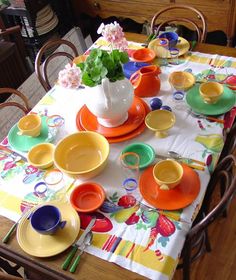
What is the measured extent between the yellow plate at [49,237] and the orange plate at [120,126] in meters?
0.36

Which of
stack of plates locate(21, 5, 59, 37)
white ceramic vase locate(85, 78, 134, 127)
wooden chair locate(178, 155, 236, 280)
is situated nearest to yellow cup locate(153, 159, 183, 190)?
wooden chair locate(178, 155, 236, 280)

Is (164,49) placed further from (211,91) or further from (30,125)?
(30,125)

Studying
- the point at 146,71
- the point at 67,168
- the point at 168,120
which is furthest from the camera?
the point at 146,71

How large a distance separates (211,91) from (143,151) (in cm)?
42

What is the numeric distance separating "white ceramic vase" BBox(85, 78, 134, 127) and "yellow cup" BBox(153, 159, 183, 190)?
0.27 metres

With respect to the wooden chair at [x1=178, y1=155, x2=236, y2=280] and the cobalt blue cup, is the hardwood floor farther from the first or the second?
the cobalt blue cup

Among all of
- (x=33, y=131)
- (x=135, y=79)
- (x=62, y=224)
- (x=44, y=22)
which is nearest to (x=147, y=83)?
(x=135, y=79)

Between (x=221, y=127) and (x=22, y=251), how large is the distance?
851mm

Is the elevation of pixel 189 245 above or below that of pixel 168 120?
below

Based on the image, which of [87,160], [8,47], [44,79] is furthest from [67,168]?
[8,47]

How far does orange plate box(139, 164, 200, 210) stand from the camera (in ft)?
3.47

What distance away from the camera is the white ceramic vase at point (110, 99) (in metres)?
1.22

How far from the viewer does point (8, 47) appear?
2209mm

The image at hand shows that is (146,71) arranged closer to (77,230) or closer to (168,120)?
(168,120)
